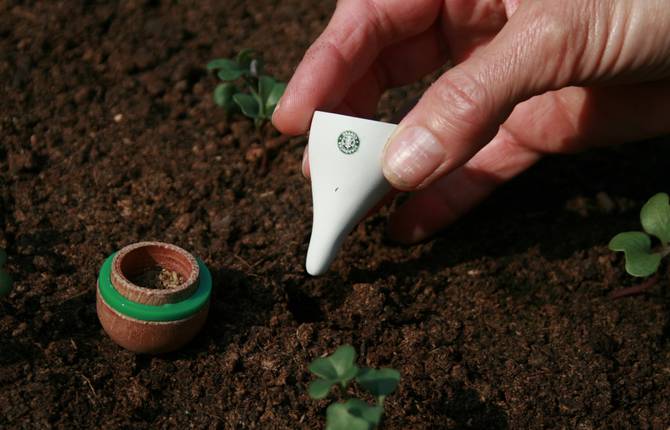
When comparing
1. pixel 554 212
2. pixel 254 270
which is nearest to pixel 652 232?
pixel 554 212

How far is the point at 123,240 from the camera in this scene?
2383 millimetres

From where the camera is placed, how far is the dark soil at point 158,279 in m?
2.06

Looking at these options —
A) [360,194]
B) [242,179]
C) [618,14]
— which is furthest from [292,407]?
[618,14]

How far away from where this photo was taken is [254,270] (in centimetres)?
235

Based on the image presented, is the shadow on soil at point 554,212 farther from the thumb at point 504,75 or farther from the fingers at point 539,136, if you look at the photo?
the thumb at point 504,75

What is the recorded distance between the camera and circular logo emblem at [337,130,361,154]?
6.53 feet

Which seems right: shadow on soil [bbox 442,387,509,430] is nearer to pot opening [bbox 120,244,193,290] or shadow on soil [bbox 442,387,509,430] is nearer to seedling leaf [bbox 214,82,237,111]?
pot opening [bbox 120,244,193,290]

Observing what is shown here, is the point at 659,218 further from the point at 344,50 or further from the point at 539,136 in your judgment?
the point at 344,50

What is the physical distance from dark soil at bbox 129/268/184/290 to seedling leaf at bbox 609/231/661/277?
3.49ft

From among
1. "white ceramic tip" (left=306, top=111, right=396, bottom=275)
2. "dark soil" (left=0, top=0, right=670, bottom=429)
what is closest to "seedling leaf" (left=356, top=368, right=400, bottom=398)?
"dark soil" (left=0, top=0, right=670, bottom=429)

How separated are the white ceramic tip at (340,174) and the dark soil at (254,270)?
250 mm

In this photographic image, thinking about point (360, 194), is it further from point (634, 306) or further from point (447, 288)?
point (634, 306)

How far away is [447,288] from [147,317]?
2.86 feet

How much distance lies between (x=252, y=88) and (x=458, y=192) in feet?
2.36
